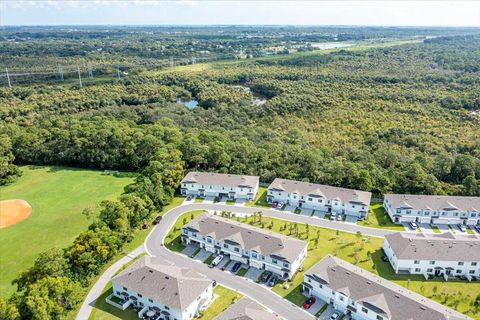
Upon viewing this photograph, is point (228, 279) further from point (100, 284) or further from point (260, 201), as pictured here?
point (260, 201)

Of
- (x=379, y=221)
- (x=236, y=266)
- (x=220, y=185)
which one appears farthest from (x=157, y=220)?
(x=379, y=221)

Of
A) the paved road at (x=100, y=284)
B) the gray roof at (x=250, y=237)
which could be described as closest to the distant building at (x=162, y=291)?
the paved road at (x=100, y=284)

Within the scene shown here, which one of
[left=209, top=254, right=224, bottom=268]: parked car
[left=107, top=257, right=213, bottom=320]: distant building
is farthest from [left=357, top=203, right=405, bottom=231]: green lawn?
[left=107, top=257, right=213, bottom=320]: distant building

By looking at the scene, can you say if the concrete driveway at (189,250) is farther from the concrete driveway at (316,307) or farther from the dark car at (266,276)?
the concrete driveway at (316,307)

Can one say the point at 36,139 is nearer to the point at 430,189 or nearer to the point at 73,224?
the point at 73,224

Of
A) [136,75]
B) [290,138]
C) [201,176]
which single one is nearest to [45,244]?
[201,176]

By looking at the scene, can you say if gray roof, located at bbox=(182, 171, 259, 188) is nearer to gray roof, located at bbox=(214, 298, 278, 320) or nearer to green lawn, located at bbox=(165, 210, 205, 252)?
green lawn, located at bbox=(165, 210, 205, 252)
